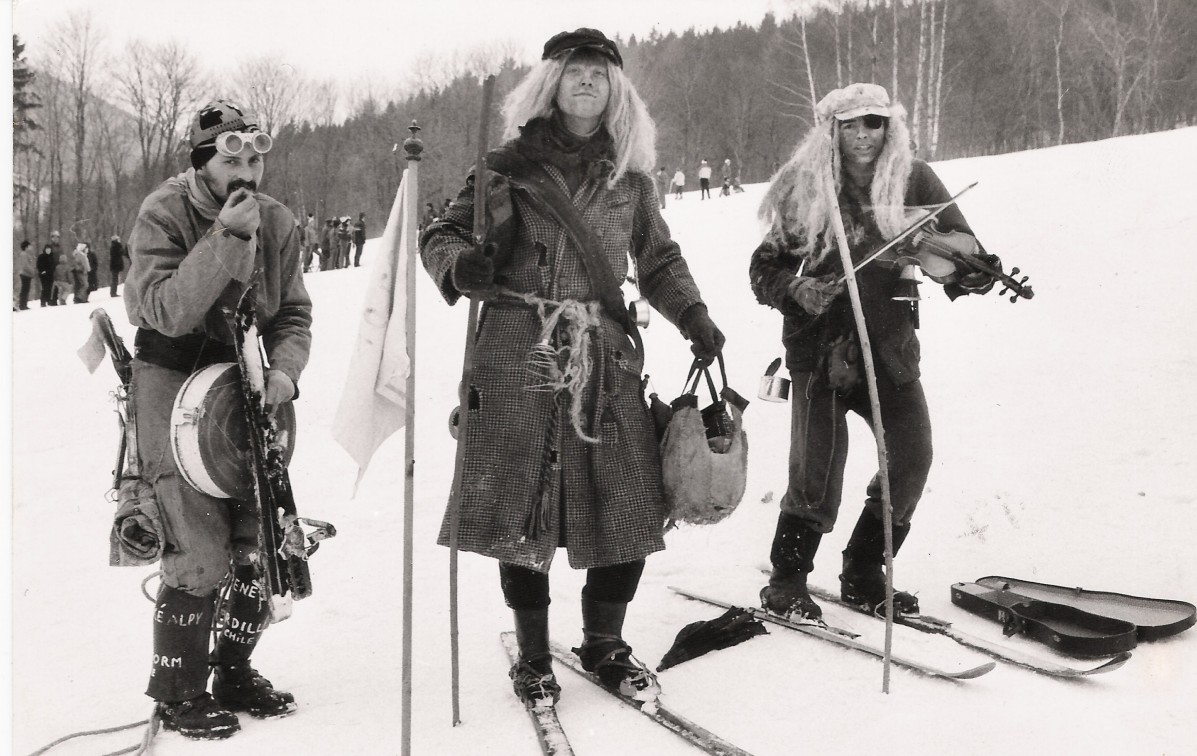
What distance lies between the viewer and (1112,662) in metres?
2.79

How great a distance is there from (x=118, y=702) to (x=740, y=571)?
Answer: 245 centimetres

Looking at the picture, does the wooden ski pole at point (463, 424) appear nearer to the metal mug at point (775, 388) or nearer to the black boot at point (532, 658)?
the black boot at point (532, 658)

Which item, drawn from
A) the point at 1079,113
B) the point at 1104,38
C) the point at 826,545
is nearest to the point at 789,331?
the point at 826,545

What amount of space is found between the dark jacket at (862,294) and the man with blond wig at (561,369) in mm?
635

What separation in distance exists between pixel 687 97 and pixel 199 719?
35872 millimetres

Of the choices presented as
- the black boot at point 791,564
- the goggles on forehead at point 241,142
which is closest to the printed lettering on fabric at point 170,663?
the goggles on forehead at point 241,142

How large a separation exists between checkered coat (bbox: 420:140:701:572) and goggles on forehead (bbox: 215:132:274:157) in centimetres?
50

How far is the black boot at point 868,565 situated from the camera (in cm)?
338

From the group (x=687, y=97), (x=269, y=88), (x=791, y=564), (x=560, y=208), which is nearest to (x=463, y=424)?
(x=560, y=208)

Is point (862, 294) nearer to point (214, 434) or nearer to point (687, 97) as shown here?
point (214, 434)

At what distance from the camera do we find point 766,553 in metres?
4.30

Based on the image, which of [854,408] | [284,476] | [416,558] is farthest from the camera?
[416,558]

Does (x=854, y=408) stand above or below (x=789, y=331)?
below

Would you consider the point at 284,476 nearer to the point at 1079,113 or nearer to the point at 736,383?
the point at 736,383
